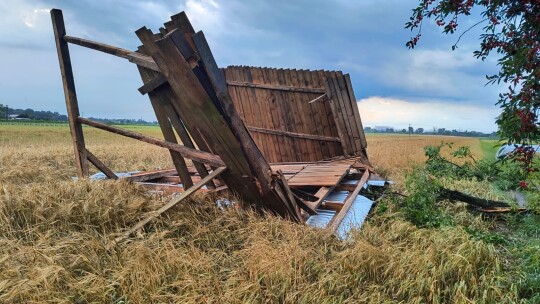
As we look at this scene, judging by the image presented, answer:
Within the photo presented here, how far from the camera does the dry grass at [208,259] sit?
8.23 ft

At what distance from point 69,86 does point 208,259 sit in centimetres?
327

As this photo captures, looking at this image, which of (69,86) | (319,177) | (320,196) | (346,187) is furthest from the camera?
(346,187)

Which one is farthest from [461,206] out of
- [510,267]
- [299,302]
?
[299,302]

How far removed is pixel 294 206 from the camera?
3820 millimetres

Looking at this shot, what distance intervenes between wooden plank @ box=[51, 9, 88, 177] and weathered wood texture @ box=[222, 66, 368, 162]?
5044 millimetres

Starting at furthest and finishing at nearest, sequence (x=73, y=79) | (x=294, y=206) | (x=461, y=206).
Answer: (x=461, y=206) → (x=73, y=79) → (x=294, y=206)

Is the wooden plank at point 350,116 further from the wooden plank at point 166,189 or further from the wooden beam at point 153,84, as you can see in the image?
the wooden beam at point 153,84

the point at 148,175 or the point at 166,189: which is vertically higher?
the point at 148,175

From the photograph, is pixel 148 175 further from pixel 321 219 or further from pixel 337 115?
pixel 337 115

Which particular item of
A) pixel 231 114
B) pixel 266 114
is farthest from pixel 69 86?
pixel 266 114

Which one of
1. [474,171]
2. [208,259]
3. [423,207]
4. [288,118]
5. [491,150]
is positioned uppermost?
[288,118]

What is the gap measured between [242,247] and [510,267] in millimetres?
2488

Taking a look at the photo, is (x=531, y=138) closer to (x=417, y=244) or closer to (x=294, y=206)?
(x=417, y=244)

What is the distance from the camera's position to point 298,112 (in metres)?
8.79
